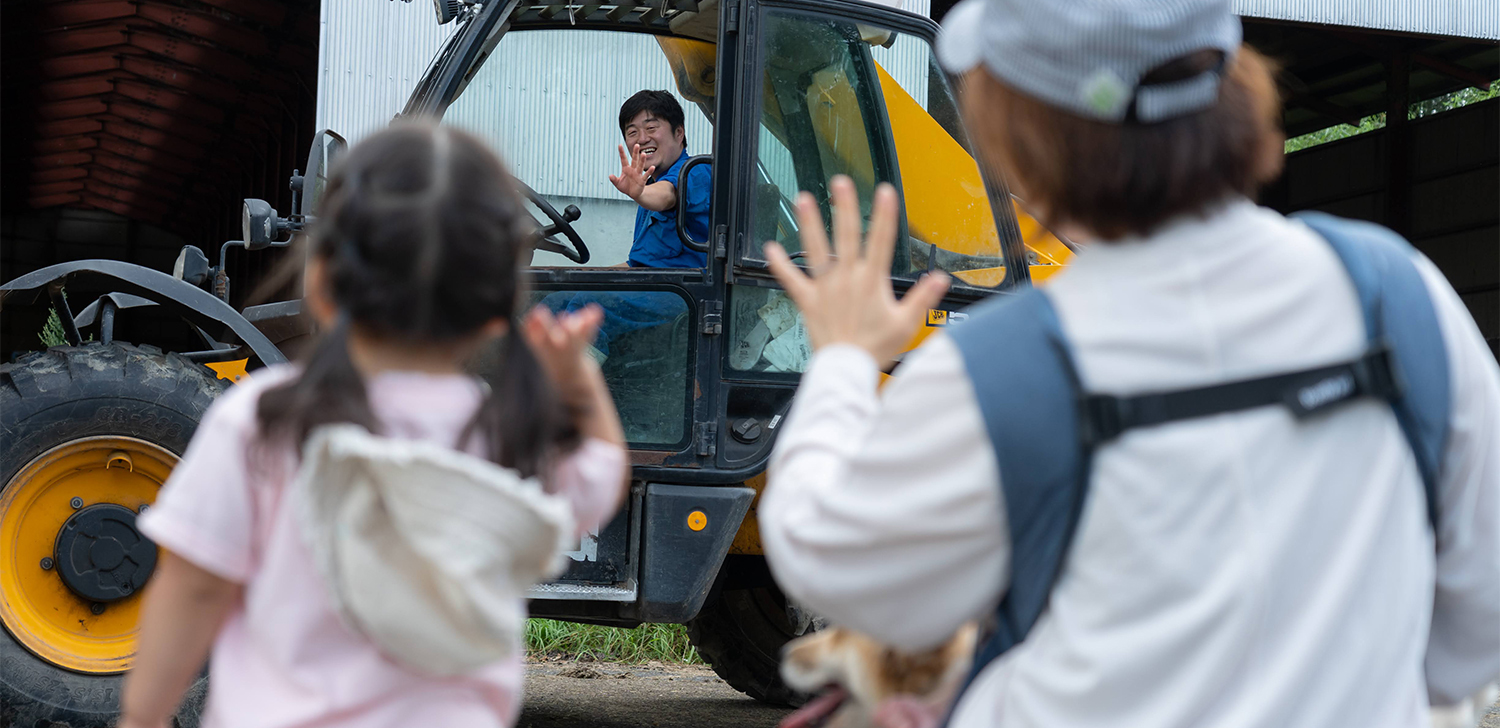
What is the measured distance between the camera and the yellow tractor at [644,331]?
3695 mm

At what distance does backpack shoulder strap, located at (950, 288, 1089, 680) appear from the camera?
1.01 m

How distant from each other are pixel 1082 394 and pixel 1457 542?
373 millimetres

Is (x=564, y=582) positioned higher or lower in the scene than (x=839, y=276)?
lower

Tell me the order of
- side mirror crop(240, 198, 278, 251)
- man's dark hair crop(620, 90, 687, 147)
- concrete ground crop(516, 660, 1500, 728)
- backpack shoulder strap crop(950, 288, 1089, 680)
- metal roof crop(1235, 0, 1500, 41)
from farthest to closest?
metal roof crop(1235, 0, 1500, 41) → concrete ground crop(516, 660, 1500, 728) → man's dark hair crop(620, 90, 687, 147) → side mirror crop(240, 198, 278, 251) → backpack shoulder strap crop(950, 288, 1089, 680)

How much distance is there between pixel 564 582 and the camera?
3.86 m

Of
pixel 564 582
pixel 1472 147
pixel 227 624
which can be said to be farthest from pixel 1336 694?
pixel 1472 147

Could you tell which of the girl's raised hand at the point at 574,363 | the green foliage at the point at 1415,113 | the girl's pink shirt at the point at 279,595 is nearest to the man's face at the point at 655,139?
the girl's raised hand at the point at 574,363

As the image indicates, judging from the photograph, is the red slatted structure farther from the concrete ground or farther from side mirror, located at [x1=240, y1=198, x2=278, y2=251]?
side mirror, located at [x1=240, y1=198, x2=278, y2=251]

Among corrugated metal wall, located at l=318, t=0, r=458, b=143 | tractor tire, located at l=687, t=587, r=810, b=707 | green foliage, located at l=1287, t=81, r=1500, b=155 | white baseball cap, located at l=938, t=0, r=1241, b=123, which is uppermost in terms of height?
green foliage, located at l=1287, t=81, r=1500, b=155

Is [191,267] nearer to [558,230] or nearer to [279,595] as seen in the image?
[558,230]

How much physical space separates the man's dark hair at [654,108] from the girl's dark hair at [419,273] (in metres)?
2.96

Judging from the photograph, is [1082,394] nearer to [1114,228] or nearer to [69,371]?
[1114,228]

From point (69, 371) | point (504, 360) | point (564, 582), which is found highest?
point (504, 360)

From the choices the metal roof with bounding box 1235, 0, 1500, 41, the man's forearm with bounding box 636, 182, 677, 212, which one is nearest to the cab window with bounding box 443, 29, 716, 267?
the man's forearm with bounding box 636, 182, 677, 212
